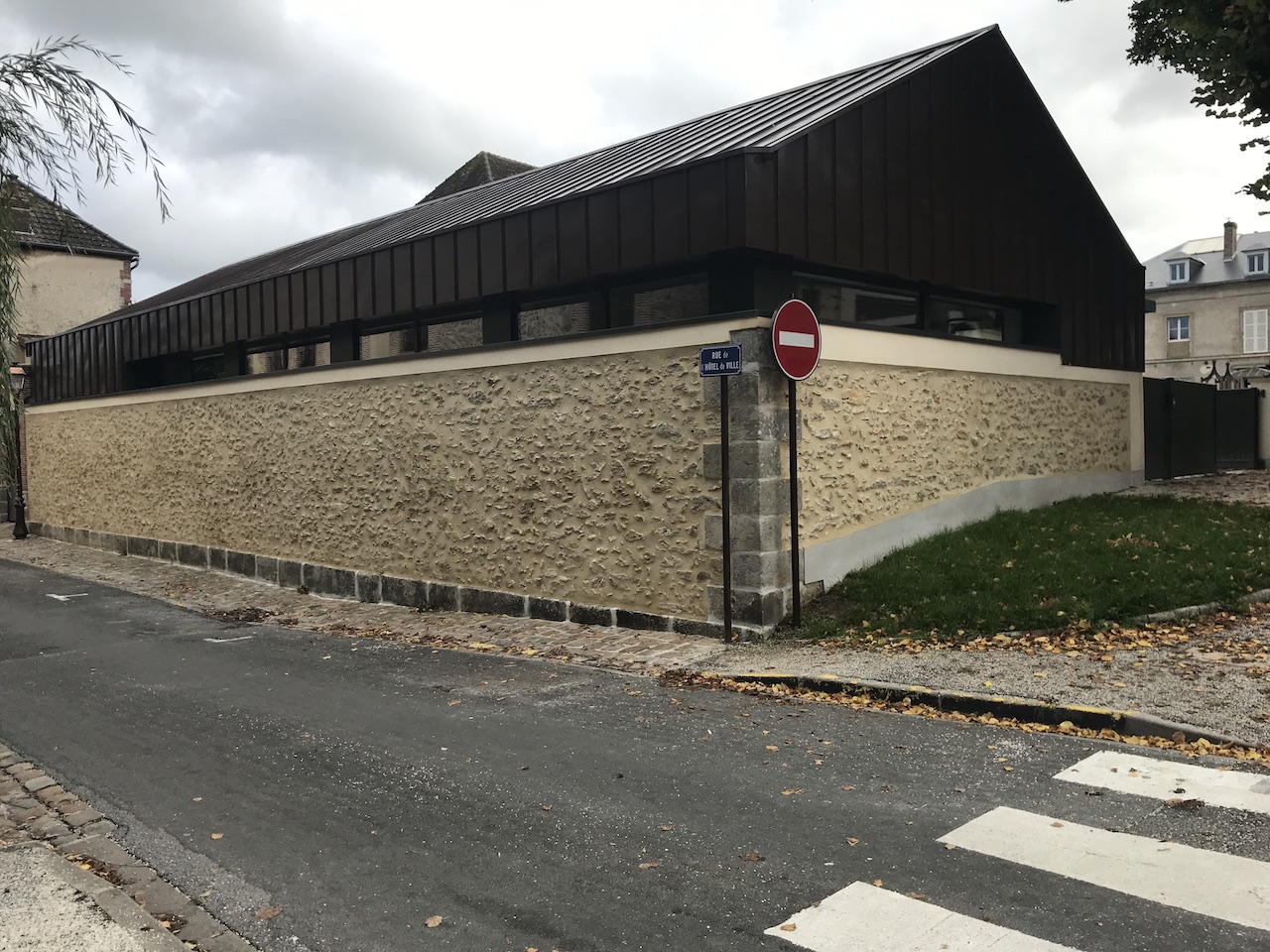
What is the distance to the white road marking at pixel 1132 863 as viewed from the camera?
343 cm

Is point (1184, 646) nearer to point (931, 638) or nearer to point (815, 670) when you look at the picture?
point (931, 638)

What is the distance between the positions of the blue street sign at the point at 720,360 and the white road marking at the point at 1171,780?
423cm

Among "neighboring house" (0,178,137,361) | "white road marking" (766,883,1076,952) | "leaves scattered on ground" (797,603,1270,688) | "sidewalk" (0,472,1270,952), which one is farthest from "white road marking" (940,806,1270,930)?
"neighboring house" (0,178,137,361)

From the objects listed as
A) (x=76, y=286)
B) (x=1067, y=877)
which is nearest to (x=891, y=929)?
(x=1067, y=877)

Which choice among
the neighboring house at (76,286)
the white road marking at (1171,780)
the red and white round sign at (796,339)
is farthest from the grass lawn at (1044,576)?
the neighboring house at (76,286)

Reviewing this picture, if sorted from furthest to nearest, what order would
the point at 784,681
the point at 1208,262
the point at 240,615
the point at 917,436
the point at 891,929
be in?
the point at 1208,262 < the point at 240,615 < the point at 917,436 < the point at 784,681 < the point at 891,929

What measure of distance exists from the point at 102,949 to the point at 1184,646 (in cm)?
711

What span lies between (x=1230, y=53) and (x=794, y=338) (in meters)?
5.67

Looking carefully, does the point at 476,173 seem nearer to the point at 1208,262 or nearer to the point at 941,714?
the point at 941,714

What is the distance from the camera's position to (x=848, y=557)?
31.0 feet

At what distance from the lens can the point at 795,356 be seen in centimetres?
839

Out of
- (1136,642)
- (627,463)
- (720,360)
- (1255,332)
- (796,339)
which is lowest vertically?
(1136,642)

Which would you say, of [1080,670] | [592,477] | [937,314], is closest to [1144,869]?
[1080,670]

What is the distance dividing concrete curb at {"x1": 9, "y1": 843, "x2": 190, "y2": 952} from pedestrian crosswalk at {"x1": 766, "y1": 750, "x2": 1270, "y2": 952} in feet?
7.07
